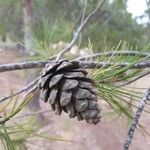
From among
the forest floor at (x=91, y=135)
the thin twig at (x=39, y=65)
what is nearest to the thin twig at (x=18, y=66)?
the thin twig at (x=39, y=65)

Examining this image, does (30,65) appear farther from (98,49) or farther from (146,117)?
(146,117)

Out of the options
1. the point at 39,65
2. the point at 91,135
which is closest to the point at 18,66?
the point at 39,65

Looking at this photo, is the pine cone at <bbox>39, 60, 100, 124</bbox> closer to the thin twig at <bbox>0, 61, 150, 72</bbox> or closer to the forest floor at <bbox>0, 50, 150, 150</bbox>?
the thin twig at <bbox>0, 61, 150, 72</bbox>

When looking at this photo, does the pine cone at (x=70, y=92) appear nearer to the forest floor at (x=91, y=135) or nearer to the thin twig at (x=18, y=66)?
the thin twig at (x=18, y=66)

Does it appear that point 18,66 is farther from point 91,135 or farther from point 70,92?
point 91,135

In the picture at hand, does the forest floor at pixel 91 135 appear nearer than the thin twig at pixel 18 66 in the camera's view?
No

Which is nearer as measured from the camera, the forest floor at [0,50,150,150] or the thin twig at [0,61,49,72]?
the thin twig at [0,61,49,72]

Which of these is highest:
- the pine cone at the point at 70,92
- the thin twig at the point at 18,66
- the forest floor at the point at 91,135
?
the thin twig at the point at 18,66

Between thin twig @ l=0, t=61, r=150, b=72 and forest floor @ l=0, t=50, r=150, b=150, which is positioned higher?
thin twig @ l=0, t=61, r=150, b=72

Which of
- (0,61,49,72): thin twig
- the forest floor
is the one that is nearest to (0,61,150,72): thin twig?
(0,61,49,72): thin twig
